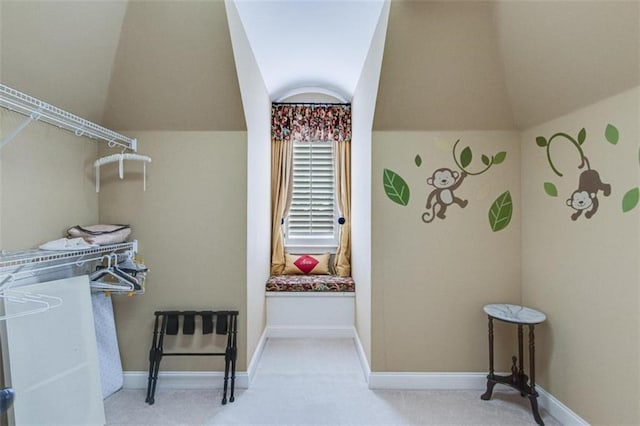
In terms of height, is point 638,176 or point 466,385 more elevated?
point 638,176

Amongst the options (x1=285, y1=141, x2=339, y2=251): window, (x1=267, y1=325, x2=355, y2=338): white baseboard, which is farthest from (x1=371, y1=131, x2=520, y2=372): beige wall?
(x1=285, y1=141, x2=339, y2=251): window

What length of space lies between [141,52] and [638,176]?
9.57ft

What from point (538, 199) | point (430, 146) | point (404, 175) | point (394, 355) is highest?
point (430, 146)

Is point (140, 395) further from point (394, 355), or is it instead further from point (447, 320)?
point (447, 320)

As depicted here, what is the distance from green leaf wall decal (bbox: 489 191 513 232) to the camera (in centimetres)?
243

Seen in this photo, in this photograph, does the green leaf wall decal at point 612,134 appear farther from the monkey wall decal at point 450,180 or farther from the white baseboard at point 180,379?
the white baseboard at point 180,379

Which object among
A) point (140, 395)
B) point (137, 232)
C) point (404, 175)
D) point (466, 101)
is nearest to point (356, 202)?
point (404, 175)

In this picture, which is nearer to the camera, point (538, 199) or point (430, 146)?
point (538, 199)

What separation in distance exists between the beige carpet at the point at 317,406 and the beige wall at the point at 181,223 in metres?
0.26

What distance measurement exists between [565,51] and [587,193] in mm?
816

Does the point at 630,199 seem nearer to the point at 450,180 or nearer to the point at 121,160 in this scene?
the point at 450,180

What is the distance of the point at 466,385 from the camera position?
7.93ft

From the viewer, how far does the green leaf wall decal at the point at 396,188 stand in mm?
2447

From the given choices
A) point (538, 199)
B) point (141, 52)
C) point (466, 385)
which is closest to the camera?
point (141, 52)
